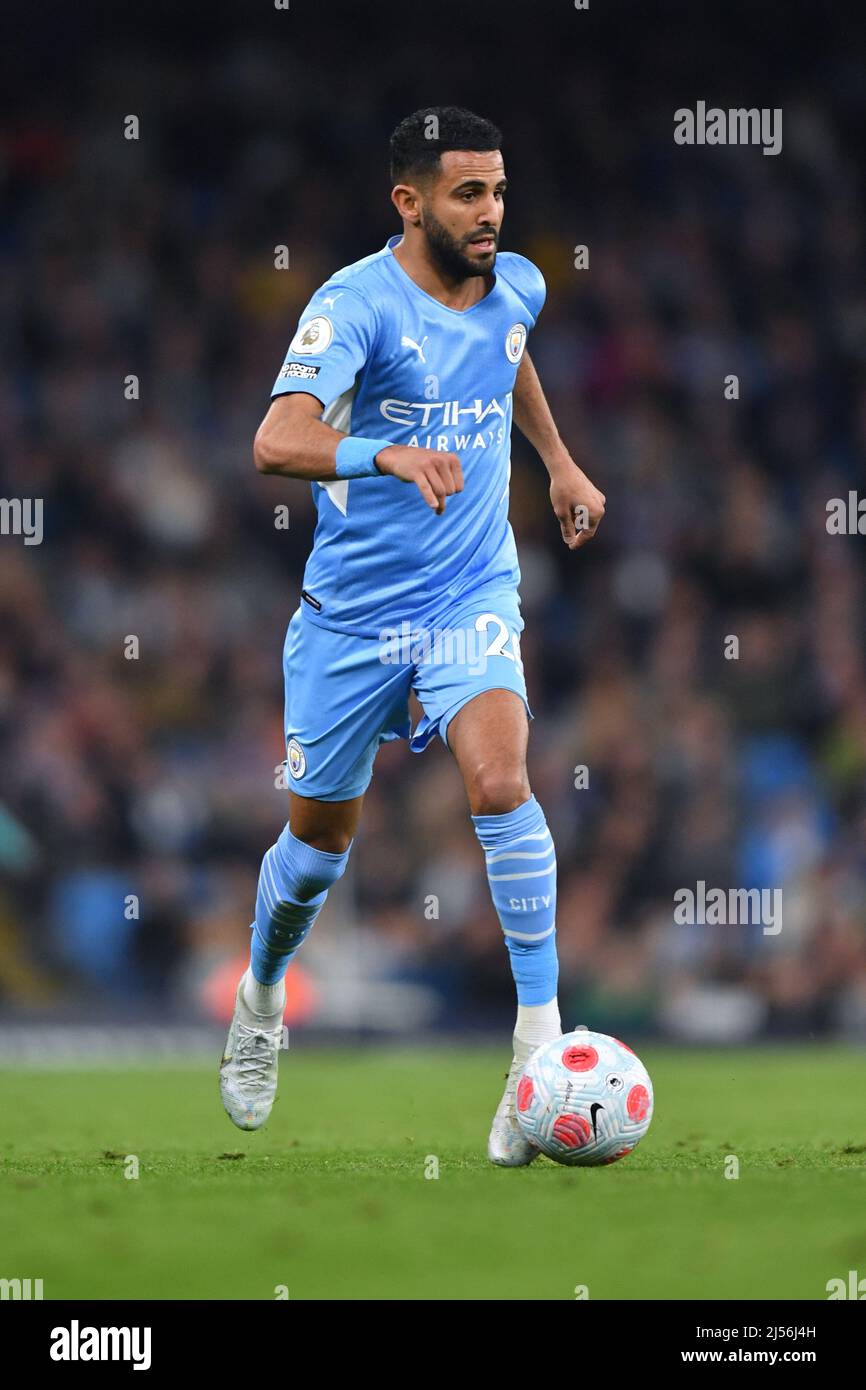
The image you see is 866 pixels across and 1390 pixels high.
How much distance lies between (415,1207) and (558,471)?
282cm

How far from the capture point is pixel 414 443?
6.74 m

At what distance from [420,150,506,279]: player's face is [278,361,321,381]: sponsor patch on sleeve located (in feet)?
2.35

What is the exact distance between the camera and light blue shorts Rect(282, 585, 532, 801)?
6559mm

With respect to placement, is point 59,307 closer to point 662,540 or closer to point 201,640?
point 201,640

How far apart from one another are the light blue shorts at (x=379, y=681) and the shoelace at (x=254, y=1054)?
35.6 inches

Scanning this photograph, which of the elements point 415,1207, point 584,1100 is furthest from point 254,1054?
point 415,1207

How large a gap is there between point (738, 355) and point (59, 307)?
16.7 feet

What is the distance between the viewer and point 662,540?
1511 centimetres

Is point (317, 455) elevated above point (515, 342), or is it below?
below

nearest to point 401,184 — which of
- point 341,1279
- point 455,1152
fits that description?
point 455,1152
